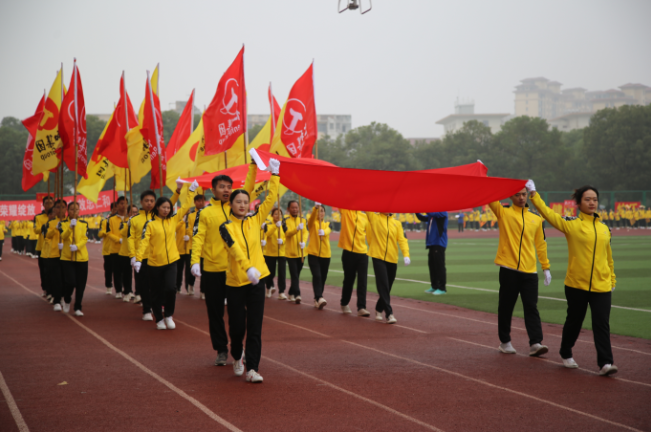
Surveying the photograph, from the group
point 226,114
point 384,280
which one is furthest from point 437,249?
point 226,114

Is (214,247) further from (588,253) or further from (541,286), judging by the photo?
(541,286)

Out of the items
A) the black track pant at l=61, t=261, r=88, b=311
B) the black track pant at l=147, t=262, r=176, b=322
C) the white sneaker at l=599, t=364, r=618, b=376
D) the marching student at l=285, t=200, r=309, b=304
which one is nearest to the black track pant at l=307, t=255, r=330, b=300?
the marching student at l=285, t=200, r=309, b=304

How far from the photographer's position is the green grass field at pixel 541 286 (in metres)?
10.3

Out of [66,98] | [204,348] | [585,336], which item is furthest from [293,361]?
[66,98]

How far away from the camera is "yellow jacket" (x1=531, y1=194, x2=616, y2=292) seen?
21.4 ft

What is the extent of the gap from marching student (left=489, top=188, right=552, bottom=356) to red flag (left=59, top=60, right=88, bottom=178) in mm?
8103

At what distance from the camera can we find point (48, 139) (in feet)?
42.6

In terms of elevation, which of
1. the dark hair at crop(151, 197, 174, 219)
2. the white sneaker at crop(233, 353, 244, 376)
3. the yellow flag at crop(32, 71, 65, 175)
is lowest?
the white sneaker at crop(233, 353, 244, 376)

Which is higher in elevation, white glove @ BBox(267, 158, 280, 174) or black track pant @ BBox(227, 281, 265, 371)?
white glove @ BBox(267, 158, 280, 174)

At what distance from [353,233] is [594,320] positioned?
4.82 m

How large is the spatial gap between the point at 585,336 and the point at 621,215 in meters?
46.3

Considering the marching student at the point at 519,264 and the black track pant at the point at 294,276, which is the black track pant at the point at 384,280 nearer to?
the marching student at the point at 519,264

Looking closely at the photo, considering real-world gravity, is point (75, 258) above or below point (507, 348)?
above

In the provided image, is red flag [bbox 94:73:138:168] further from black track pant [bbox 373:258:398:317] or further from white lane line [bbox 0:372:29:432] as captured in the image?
white lane line [bbox 0:372:29:432]
